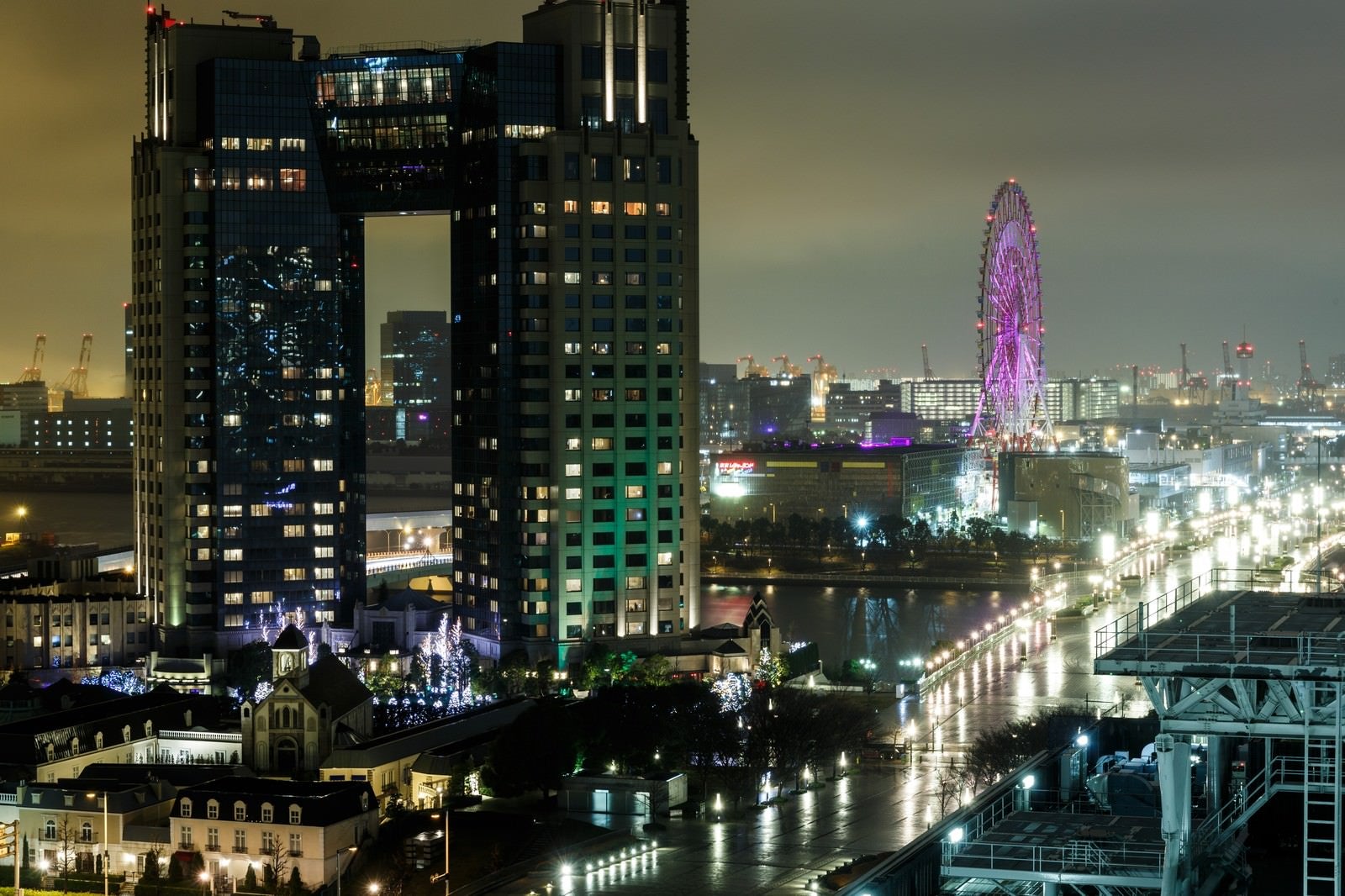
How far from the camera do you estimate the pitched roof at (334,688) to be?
3178cm

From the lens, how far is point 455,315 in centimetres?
4534

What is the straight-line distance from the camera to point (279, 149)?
4534cm

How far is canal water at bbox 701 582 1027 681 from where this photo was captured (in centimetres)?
5028

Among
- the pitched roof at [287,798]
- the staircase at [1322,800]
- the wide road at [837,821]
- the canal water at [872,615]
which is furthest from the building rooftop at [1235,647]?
the canal water at [872,615]

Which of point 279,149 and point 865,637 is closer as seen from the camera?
point 279,149

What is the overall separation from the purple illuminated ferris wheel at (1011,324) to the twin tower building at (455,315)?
1082 inches

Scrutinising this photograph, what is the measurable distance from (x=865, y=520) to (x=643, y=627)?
3709 centimetres

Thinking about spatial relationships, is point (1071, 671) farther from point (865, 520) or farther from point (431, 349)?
point (431, 349)

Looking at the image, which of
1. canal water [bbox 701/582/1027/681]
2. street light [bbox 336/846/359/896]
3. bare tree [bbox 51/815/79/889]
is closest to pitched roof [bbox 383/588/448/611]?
canal water [bbox 701/582/1027/681]

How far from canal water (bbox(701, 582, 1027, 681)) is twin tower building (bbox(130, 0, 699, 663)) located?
298 inches

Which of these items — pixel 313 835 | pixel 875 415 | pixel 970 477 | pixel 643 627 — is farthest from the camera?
pixel 875 415

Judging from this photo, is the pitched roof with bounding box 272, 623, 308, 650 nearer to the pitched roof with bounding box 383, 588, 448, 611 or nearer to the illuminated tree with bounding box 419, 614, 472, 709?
the illuminated tree with bounding box 419, 614, 472, 709

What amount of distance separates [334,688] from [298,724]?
1.07 m

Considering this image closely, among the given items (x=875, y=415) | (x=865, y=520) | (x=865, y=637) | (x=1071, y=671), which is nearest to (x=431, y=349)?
(x=875, y=415)
